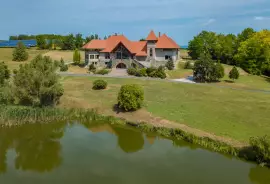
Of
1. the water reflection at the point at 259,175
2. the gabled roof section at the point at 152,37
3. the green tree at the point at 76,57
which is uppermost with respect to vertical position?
the gabled roof section at the point at 152,37

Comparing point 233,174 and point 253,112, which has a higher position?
point 253,112

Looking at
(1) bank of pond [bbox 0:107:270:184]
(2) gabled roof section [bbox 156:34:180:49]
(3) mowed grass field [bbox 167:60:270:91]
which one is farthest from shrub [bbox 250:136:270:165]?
(2) gabled roof section [bbox 156:34:180:49]

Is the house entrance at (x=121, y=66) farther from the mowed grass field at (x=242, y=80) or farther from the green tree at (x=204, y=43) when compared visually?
the green tree at (x=204, y=43)

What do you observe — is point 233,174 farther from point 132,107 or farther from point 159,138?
point 132,107

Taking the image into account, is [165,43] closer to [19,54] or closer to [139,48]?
[139,48]

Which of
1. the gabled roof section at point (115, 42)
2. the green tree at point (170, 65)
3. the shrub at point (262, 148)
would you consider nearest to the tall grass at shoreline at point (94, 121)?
the shrub at point (262, 148)

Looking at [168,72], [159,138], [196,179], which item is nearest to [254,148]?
[196,179]

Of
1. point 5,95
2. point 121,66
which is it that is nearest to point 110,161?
point 5,95
